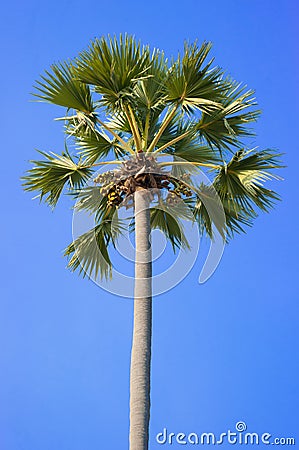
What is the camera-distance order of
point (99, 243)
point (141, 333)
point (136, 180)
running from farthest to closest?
point (99, 243)
point (136, 180)
point (141, 333)

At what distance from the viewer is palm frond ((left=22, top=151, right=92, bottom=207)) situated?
998cm

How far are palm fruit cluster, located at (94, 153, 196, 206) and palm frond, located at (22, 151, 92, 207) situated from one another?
902 millimetres

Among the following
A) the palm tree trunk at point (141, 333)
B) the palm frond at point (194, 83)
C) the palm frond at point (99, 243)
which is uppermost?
the palm frond at point (194, 83)

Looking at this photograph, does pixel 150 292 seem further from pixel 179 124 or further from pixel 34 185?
pixel 179 124

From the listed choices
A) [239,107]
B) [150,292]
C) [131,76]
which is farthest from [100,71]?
[150,292]

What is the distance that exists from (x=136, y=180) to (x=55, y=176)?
5.06 feet

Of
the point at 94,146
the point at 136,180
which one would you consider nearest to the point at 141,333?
the point at 136,180

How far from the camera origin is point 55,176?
33.2ft

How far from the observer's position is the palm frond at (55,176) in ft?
32.7

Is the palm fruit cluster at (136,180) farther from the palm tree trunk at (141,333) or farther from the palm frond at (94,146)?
the palm frond at (94,146)

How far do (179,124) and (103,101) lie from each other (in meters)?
1.80

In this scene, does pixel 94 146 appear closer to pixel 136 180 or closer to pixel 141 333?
pixel 136 180

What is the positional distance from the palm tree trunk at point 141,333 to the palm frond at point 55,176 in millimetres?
1369

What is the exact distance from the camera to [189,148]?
10.6m
